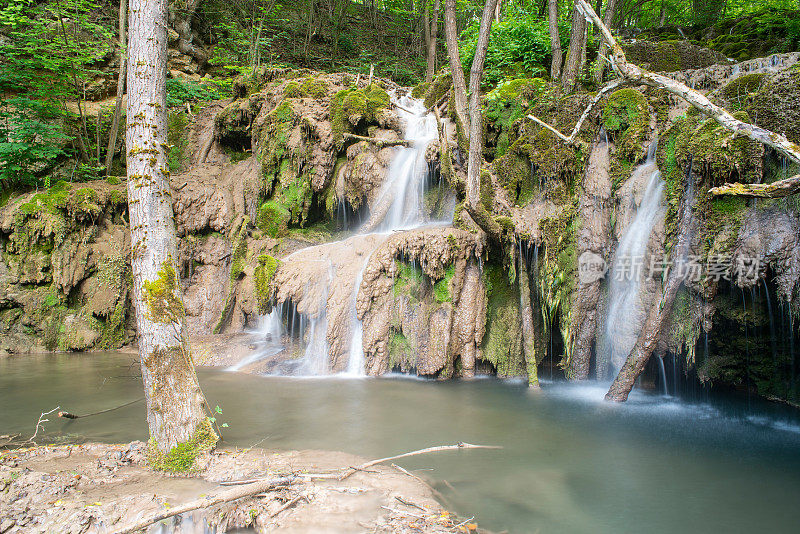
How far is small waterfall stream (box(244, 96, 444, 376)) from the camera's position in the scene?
8.95 metres

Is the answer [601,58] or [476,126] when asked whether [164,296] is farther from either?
[601,58]

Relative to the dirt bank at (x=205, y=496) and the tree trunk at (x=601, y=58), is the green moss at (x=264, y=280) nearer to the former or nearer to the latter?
the dirt bank at (x=205, y=496)

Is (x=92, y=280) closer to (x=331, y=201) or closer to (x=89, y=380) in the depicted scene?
(x=89, y=380)

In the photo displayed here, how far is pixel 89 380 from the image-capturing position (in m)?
8.26

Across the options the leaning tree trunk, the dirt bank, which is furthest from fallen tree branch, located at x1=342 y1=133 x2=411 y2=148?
the dirt bank

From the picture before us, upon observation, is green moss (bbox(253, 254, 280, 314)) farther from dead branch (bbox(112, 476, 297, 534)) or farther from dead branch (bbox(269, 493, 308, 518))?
dead branch (bbox(269, 493, 308, 518))

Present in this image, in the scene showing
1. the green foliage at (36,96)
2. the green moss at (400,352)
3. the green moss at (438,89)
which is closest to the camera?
the green moss at (400,352)

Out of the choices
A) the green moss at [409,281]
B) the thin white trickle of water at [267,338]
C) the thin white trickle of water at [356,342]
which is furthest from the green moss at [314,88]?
the green moss at [409,281]

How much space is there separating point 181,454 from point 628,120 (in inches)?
334

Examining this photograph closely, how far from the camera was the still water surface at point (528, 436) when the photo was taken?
14.0 feet

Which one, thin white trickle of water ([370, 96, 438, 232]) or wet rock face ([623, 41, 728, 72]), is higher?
wet rock face ([623, 41, 728, 72])

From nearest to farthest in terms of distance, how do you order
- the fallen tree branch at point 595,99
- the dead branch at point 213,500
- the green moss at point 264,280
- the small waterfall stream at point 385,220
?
the dead branch at point 213,500
the fallen tree branch at point 595,99
the small waterfall stream at point 385,220
the green moss at point 264,280

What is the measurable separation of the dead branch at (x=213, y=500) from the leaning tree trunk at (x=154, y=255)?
99 cm

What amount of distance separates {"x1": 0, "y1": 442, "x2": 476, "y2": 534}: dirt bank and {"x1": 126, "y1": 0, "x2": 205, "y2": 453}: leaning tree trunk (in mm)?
480
